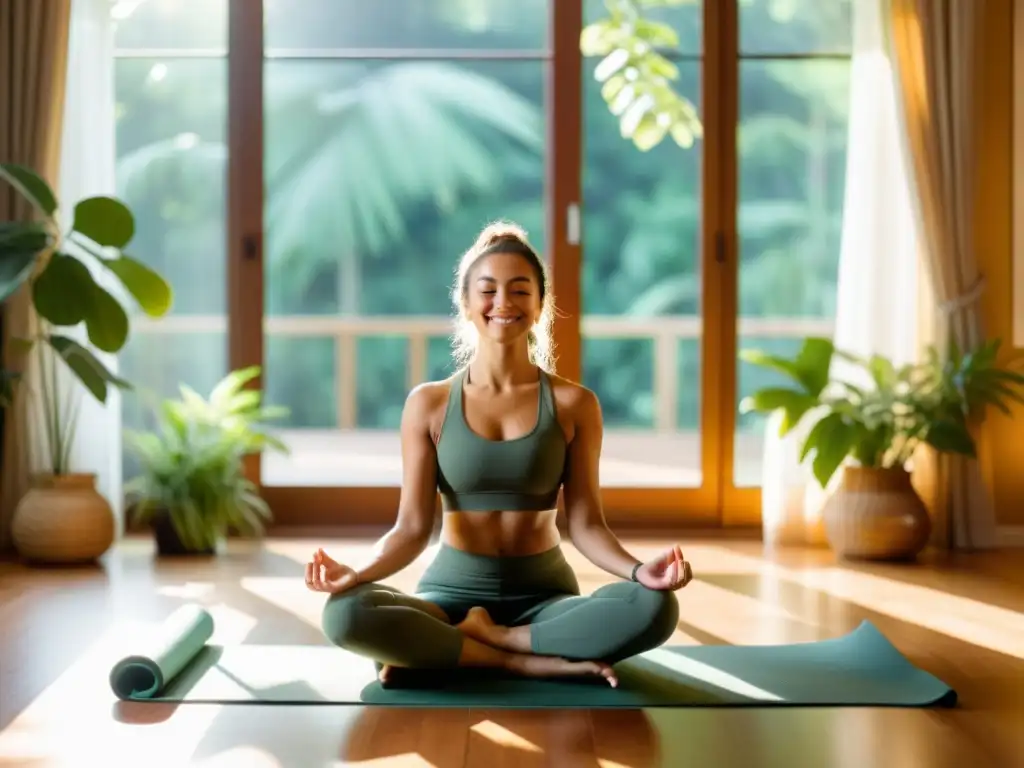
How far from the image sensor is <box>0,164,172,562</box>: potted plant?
14.4 feet

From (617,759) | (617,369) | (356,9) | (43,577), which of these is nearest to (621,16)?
(356,9)

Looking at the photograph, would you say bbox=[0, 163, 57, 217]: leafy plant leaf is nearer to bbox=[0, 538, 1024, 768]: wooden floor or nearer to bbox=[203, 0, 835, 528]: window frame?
bbox=[203, 0, 835, 528]: window frame

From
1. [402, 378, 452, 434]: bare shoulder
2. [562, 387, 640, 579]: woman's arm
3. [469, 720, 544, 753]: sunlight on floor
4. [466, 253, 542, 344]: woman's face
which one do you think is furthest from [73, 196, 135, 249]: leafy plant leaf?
[469, 720, 544, 753]: sunlight on floor

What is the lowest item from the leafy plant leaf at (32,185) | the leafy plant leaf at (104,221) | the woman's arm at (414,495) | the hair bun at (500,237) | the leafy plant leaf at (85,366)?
the woman's arm at (414,495)

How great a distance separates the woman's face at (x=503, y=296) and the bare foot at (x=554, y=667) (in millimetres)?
627

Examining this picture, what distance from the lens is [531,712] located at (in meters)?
2.59

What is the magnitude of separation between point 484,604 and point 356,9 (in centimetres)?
307

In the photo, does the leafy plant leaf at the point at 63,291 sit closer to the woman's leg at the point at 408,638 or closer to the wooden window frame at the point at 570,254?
the wooden window frame at the point at 570,254

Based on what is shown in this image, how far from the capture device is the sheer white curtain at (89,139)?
4.93 m

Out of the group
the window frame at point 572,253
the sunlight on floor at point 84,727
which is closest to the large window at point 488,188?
the window frame at point 572,253

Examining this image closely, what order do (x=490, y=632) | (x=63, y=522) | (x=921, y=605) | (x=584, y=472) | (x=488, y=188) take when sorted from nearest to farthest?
(x=490, y=632) → (x=584, y=472) → (x=921, y=605) → (x=63, y=522) → (x=488, y=188)

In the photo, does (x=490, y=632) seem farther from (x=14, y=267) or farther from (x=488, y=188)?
(x=488, y=188)

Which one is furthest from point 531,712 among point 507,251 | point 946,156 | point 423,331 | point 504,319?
point 423,331

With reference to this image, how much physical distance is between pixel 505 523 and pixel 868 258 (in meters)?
2.61
